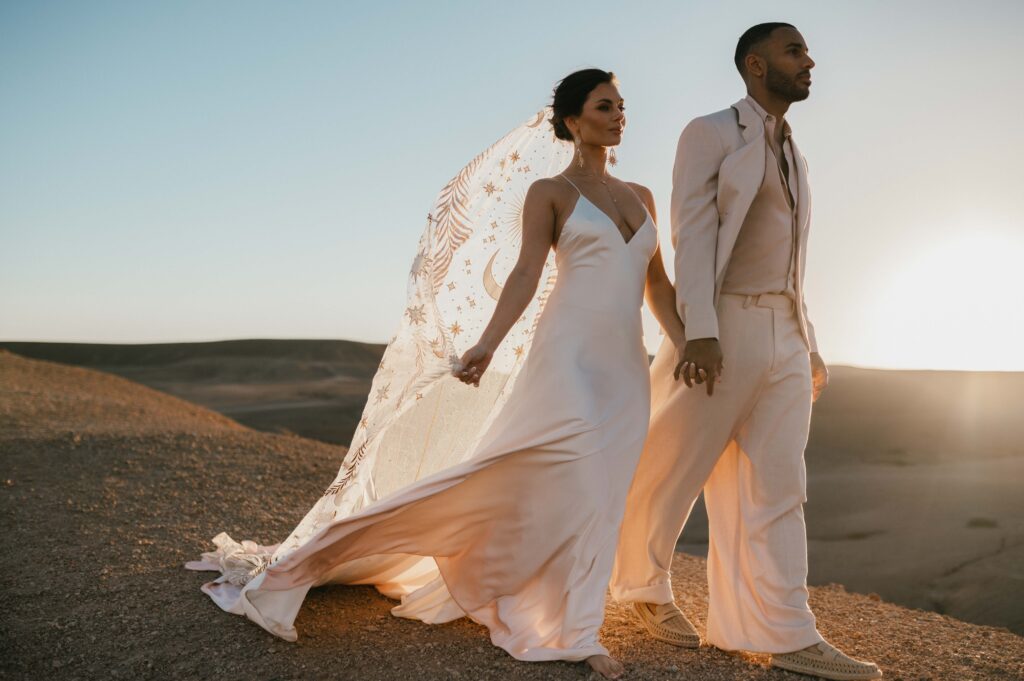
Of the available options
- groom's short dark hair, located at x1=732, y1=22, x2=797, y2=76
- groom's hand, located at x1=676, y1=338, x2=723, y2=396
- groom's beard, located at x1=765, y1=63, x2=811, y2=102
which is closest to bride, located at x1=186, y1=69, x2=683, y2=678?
groom's hand, located at x1=676, y1=338, x2=723, y2=396

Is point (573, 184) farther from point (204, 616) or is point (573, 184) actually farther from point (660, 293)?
point (204, 616)

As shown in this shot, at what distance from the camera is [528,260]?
4156 millimetres

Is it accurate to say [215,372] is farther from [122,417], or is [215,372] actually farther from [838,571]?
[838,571]

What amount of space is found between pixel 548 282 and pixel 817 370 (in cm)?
143

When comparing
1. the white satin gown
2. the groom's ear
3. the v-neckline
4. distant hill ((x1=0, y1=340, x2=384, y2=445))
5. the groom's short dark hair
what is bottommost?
distant hill ((x1=0, y1=340, x2=384, y2=445))

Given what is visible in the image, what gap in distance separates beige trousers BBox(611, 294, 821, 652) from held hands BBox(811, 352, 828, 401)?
14.6 inches

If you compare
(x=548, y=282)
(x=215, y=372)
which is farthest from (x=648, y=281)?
(x=215, y=372)

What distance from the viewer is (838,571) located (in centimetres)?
831

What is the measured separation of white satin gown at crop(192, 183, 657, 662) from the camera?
385 cm

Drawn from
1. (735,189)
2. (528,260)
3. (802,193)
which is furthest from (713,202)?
(528,260)

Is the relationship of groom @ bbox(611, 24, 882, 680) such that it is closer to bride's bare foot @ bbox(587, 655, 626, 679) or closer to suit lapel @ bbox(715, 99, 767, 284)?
suit lapel @ bbox(715, 99, 767, 284)

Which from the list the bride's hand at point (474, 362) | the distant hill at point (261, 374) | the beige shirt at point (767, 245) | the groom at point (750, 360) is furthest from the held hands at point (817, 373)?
the distant hill at point (261, 374)

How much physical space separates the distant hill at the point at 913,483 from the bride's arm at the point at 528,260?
4.48 m

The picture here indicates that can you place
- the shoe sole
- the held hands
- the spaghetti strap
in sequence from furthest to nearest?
the held hands → the spaghetti strap → the shoe sole
